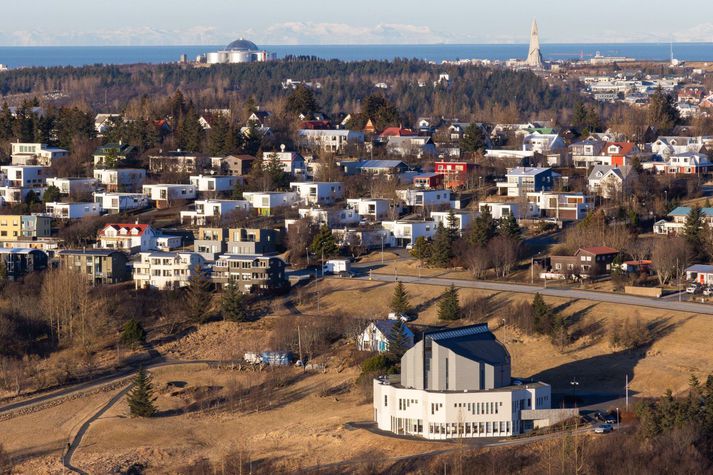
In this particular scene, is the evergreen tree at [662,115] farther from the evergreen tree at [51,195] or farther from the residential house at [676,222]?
the evergreen tree at [51,195]

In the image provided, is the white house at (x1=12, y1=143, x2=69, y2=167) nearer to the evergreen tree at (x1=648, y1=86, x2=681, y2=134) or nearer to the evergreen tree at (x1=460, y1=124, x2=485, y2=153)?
the evergreen tree at (x1=460, y1=124, x2=485, y2=153)

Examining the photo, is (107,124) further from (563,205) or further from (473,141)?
(563,205)

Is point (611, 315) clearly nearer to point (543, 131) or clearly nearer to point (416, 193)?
point (416, 193)

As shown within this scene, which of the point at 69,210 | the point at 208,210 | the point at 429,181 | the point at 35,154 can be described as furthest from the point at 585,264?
the point at 35,154

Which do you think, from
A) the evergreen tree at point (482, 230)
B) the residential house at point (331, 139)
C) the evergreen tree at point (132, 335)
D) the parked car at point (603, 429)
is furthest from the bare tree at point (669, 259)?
the residential house at point (331, 139)

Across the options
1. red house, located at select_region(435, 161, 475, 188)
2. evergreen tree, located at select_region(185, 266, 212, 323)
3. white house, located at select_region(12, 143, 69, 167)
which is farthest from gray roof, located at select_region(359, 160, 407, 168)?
evergreen tree, located at select_region(185, 266, 212, 323)

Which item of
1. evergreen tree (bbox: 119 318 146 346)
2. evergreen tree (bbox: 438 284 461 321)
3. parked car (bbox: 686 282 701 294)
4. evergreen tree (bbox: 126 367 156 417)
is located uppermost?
parked car (bbox: 686 282 701 294)
